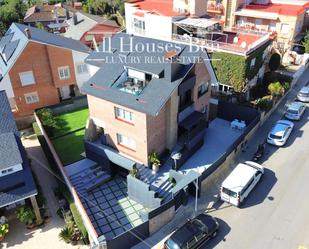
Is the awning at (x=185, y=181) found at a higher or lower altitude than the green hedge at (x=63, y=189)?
higher

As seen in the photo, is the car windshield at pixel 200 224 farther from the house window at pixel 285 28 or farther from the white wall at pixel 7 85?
the house window at pixel 285 28

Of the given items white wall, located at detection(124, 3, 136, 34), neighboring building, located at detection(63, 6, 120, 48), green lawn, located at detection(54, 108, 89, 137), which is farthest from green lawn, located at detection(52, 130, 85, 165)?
white wall, located at detection(124, 3, 136, 34)

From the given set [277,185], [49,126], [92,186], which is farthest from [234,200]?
[49,126]

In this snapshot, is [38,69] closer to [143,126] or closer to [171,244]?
[143,126]

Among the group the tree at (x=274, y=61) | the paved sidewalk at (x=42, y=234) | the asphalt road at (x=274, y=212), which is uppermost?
the tree at (x=274, y=61)

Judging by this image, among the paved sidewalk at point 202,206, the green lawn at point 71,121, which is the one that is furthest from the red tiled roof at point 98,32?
the paved sidewalk at point 202,206

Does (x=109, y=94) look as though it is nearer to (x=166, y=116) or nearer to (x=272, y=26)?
(x=166, y=116)

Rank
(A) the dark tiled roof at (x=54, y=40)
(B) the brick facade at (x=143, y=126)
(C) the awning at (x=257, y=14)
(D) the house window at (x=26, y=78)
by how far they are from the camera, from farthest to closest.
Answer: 1. (C) the awning at (x=257, y=14)
2. (A) the dark tiled roof at (x=54, y=40)
3. (D) the house window at (x=26, y=78)
4. (B) the brick facade at (x=143, y=126)
